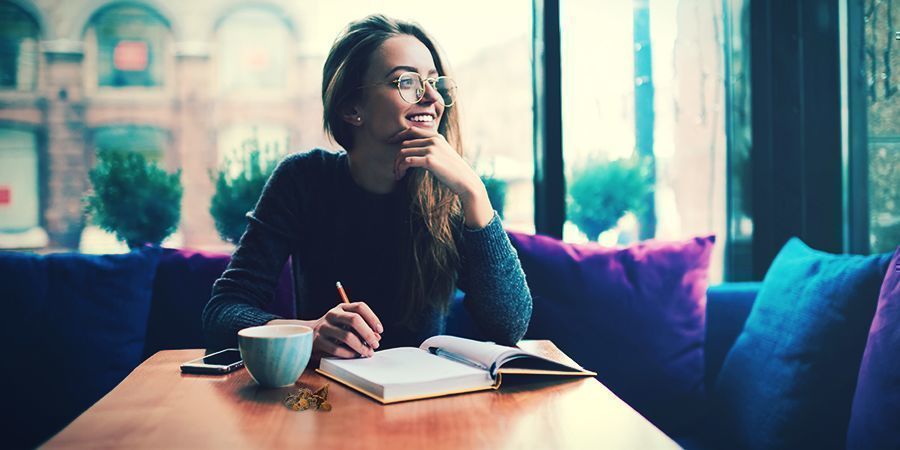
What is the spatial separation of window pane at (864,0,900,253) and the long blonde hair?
1.36 meters

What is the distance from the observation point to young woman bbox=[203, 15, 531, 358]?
1347 mm

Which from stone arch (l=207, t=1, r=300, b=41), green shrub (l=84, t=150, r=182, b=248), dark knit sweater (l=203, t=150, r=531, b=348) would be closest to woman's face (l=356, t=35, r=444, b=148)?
dark knit sweater (l=203, t=150, r=531, b=348)

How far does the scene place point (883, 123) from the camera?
1.97 metres

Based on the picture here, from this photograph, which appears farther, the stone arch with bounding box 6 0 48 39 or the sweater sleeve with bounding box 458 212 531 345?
the stone arch with bounding box 6 0 48 39

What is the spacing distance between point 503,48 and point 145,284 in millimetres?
1583

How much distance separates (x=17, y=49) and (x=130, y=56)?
0.54m

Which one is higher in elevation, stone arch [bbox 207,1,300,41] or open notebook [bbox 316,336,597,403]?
stone arch [bbox 207,1,300,41]

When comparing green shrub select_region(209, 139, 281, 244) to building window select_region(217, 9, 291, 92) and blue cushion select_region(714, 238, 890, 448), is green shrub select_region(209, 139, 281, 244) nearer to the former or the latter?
building window select_region(217, 9, 291, 92)

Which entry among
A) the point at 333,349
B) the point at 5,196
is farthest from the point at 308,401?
the point at 5,196

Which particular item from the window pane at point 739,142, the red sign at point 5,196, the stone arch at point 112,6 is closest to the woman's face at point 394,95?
the window pane at point 739,142

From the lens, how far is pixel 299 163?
5.09 feet

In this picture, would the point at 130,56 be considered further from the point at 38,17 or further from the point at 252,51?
the point at 252,51

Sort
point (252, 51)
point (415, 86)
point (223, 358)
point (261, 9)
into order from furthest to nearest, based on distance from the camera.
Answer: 1. point (252, 51)
2. point (261, 9)
3. point (415, 86)
4. point (223, 358)

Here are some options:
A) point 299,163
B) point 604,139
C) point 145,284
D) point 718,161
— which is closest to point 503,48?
point 604,139
